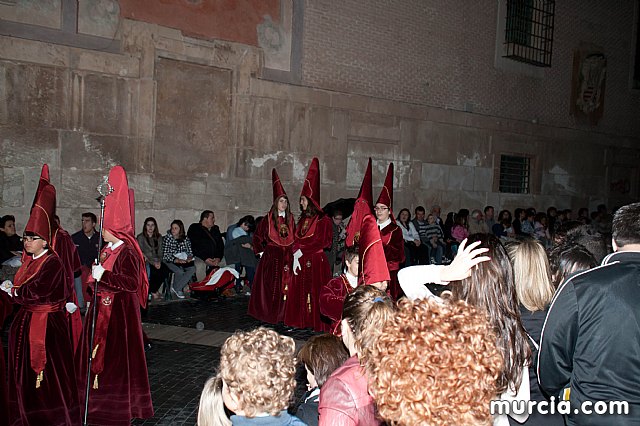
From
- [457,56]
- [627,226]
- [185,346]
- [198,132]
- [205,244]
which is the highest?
[457,56]

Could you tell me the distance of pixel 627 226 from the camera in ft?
10.4

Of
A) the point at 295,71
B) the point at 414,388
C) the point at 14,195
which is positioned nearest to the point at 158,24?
the point at 295,71

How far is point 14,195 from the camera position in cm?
1039

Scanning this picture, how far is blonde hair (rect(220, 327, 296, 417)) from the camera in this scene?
248 centimetres

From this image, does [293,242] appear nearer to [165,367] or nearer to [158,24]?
[165,367]

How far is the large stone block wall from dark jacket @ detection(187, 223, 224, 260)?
422 cm

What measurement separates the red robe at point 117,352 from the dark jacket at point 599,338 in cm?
346

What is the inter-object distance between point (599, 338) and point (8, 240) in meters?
9.01

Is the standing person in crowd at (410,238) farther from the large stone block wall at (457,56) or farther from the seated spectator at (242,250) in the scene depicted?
the seated spectator at (242,250)

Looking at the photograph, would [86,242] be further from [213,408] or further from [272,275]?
[213,408]

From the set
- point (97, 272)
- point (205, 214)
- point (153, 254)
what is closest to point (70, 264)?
point (97, 272)

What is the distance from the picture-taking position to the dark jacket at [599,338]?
9.59ft

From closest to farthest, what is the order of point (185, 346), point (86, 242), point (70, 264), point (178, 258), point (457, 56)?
1. point (70, 264)
2. point (185, 346)
3. point (86, 242)
4. point (178, 258)
5. point (457, 56)

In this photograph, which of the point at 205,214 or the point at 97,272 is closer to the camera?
the point at 97,272
